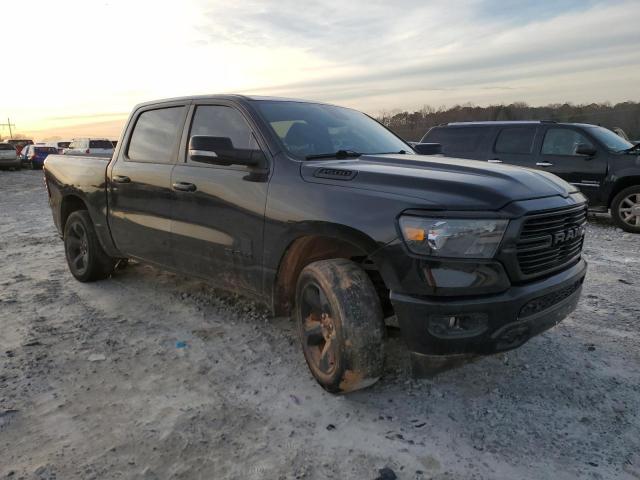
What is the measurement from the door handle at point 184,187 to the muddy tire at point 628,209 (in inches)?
294

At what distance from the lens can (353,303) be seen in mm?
2865

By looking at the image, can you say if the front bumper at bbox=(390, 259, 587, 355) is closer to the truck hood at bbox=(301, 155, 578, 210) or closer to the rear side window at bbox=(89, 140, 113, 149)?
the truck hood at bbox=(301, 155, 578, 210)

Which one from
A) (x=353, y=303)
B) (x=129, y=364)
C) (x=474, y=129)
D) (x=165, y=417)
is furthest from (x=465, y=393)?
(x=474, y=129)

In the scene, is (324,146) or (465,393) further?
(324,146)

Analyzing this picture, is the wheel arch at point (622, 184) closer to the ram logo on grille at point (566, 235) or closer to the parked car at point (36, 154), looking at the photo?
the ram logo on grille at point (566, 235)

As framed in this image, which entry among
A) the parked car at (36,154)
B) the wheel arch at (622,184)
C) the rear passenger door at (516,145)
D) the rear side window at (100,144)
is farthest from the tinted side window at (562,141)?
the parked car at (36,154)

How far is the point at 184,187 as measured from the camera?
13.1ft

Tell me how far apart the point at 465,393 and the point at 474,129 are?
7429 mm

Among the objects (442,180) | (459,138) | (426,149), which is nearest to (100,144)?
(459,138)

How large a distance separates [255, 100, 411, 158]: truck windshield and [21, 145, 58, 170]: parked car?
29416mm

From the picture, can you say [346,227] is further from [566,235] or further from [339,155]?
[566,235]

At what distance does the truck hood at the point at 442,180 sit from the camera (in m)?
2.62

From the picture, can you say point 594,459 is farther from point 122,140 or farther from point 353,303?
point 122,140

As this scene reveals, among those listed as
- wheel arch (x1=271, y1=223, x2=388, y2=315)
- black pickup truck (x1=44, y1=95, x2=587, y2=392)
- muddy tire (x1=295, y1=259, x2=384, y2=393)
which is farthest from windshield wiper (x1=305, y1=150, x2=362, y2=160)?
muddy tire (x1=295, y1=259, x2=384, y2=393)
